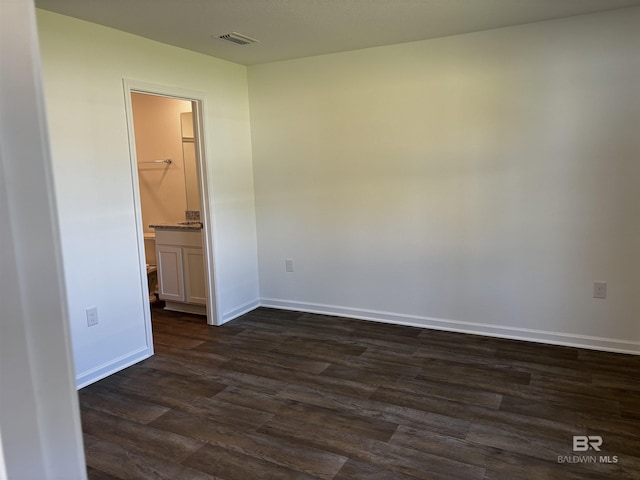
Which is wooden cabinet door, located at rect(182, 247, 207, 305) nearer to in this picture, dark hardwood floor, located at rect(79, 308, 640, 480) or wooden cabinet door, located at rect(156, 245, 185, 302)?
wooden cabinet door, located at rect(156, 245, 185, 302)

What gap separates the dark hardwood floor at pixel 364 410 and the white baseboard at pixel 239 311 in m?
0.50

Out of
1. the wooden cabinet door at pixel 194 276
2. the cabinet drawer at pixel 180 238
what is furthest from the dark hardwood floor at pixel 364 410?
the cabinet drawer at pixel 180 238

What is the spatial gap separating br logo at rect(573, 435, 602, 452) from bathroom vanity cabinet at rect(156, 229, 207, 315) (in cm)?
327

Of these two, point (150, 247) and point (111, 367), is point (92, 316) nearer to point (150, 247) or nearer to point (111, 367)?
point (111, 367)

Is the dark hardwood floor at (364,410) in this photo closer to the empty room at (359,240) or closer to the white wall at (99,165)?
the empty room at (359,240)

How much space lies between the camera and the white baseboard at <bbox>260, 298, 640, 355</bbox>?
3.51 m

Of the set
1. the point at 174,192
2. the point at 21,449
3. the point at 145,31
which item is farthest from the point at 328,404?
the point at 174,192

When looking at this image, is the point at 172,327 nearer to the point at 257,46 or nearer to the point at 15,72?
the point at 257,46

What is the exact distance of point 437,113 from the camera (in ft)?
12.6

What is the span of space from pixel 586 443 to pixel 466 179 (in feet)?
6.81

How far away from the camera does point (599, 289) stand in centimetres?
348

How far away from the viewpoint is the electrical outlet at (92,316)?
3.24 m

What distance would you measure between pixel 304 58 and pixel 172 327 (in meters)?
2.76

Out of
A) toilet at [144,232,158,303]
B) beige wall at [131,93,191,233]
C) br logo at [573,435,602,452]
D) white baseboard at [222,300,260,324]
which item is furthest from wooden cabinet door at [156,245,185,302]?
br logo at [573,435,602,452]
